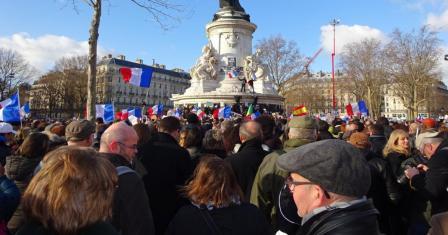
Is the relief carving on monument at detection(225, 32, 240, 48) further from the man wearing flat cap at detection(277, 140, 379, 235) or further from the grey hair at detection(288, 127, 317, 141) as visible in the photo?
the man wearing flat cap at detection(277, 140, 379, 235)

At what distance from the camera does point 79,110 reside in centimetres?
6738

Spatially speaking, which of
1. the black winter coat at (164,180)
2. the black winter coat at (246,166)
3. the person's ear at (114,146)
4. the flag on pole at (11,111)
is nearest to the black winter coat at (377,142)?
the black winter coat at (246,166)

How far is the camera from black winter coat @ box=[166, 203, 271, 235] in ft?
9.29

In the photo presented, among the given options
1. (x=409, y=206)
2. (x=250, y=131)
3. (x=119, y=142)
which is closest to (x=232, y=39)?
(x=250, y=131)

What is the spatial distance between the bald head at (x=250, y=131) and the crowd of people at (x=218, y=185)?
0.5 inches

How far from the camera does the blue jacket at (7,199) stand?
3146 mm

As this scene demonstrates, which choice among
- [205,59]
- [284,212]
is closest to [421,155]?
[284,212]

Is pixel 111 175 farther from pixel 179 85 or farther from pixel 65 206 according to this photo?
Answer: pixel 179 85

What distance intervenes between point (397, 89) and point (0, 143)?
1979 inches

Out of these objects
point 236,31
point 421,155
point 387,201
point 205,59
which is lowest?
point 387,201

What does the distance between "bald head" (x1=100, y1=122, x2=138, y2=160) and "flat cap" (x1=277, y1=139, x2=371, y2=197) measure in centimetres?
173

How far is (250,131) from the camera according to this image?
16.1ft

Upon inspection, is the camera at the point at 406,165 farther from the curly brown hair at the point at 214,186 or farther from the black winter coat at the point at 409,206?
the curly brown hair at the point at 214,186

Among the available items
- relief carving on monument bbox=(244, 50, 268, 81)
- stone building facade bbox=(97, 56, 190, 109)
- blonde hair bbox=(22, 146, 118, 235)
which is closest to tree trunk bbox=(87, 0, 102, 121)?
blonde hair bbox=(22, 146, 118, 235)
